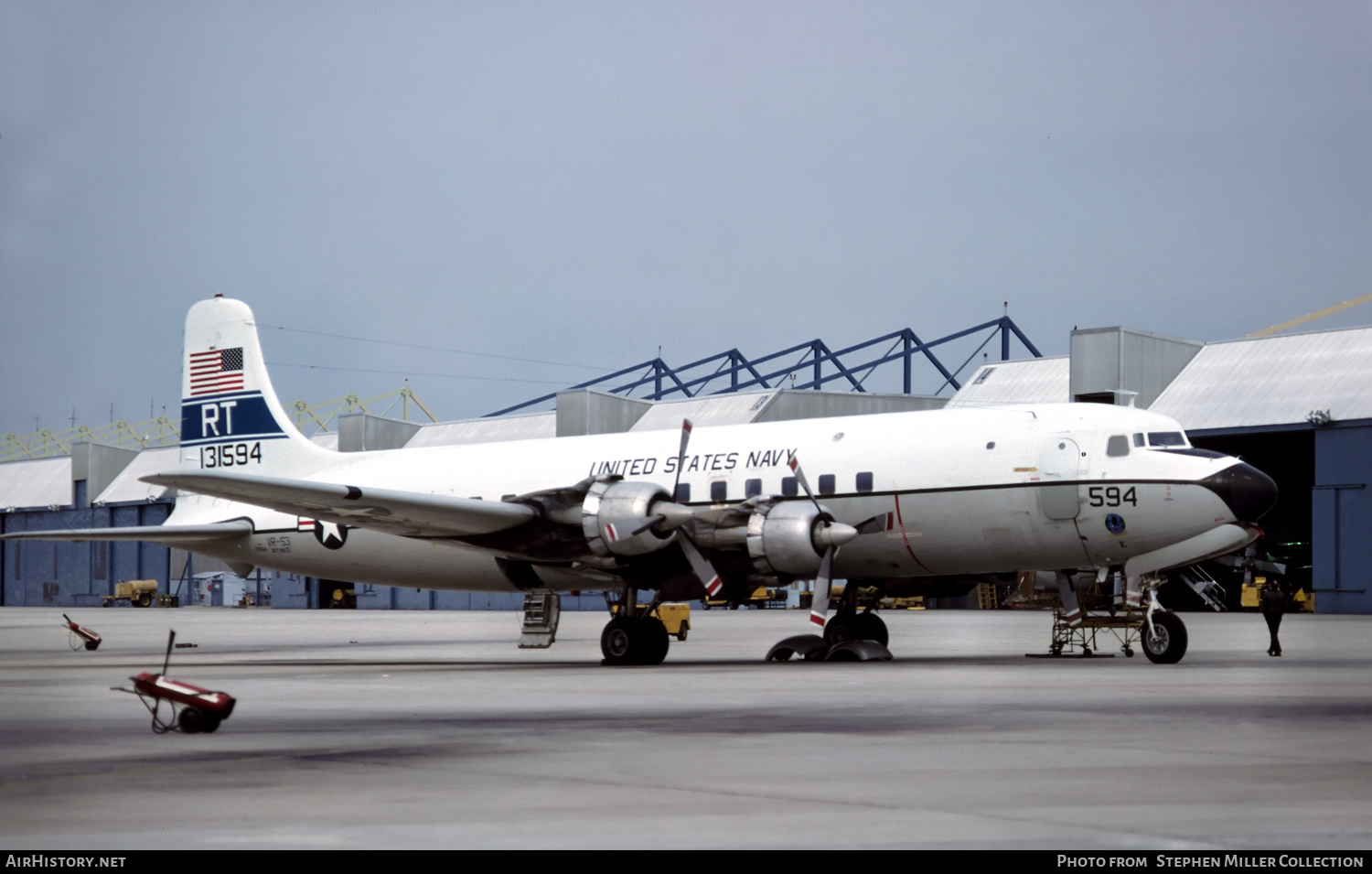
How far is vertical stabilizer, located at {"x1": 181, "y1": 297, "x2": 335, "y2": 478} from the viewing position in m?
29.7

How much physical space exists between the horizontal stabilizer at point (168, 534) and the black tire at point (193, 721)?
49.4 ft

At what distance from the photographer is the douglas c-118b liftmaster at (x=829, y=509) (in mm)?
22031

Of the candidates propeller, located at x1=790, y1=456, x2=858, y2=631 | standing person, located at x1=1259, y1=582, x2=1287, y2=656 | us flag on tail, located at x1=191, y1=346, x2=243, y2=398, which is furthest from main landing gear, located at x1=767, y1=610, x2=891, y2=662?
us flag on tail, located at x1=191, y1=346, x2=243, y2=398

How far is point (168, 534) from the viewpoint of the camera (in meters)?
28.1

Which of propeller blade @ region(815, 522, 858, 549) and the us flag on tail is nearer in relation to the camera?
propeller blade @ region(815, 522, 858, 549)

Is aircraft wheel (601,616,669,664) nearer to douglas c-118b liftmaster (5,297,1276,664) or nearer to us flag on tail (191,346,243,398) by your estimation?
douglas c-118b liftmaster (5,297,1276,664)

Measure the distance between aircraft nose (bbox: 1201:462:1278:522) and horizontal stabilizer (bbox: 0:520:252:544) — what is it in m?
18.2

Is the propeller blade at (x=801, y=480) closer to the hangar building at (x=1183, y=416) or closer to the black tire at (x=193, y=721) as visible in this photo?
the black tire at (x=193, y=721)

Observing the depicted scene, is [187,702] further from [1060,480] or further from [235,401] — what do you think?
[235,401]

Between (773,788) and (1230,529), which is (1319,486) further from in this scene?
(773,788)

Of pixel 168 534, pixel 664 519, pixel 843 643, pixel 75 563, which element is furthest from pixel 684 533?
pixel 75 563

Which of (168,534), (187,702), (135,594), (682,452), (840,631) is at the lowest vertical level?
(135,594)

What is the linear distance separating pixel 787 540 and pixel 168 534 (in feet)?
42.8
